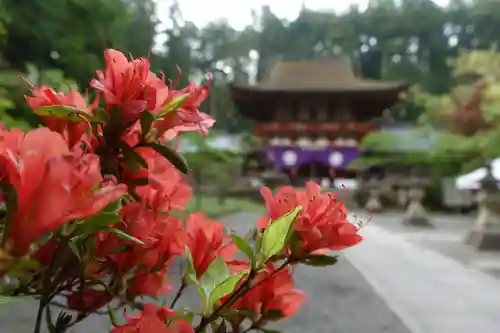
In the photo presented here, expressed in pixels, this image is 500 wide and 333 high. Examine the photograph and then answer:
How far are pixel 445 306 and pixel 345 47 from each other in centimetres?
2226

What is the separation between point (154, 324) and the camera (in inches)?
19.7

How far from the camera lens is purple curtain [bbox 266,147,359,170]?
15.2 m

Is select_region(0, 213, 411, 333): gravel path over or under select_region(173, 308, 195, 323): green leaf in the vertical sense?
under

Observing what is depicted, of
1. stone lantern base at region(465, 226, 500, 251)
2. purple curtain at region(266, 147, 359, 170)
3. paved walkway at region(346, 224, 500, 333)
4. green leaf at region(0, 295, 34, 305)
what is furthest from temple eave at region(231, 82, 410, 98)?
green leaf at region(0, 295, 34, 305)

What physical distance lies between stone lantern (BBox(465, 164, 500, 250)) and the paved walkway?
50cm

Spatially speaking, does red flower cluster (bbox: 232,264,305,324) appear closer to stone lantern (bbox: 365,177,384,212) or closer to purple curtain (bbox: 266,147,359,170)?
stone lantern (bbox: 365,177,384,212)

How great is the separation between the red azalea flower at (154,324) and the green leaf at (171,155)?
0.43ft

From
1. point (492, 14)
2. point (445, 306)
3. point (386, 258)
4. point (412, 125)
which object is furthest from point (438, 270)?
point (492, 14)

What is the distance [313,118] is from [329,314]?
13275 millimetres

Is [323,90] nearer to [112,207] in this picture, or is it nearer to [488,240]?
[488,240]

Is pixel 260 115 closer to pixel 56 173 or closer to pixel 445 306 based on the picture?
pixel 445 306

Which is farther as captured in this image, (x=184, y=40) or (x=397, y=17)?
(x=397, y=17)

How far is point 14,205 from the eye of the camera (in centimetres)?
40

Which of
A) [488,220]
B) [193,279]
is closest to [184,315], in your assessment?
[193,279]
